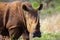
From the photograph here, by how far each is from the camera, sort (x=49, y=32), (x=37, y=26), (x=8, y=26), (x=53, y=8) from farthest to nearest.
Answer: (x=53, y=8)
(x=49, y=32)
(x=8, y=26)
(x=37, y=26)

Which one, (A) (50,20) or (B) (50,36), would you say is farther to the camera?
(A) (50,20)

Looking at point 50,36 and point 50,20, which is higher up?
point 50,36

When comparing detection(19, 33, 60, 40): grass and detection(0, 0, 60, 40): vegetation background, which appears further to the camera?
detection(0, 0, 60, 40): vegetation background

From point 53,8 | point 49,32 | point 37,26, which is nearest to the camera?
point 37,26

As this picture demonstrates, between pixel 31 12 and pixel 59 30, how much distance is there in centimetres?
407

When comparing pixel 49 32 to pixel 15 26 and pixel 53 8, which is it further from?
pixel 53 8

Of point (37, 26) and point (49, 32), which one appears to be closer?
point (37, 26)

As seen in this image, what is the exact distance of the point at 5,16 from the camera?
1049 centimetres

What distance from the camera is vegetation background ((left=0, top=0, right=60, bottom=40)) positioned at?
12.4 metres

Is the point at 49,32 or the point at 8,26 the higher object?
the point at 8,26

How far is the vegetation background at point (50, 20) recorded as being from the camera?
12420 mm

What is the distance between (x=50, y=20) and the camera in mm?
15180

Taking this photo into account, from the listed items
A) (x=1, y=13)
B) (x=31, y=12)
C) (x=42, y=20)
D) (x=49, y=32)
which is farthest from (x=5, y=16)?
(x=42, y=20)

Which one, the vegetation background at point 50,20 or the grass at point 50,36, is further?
the vegetation background at point 50,20
